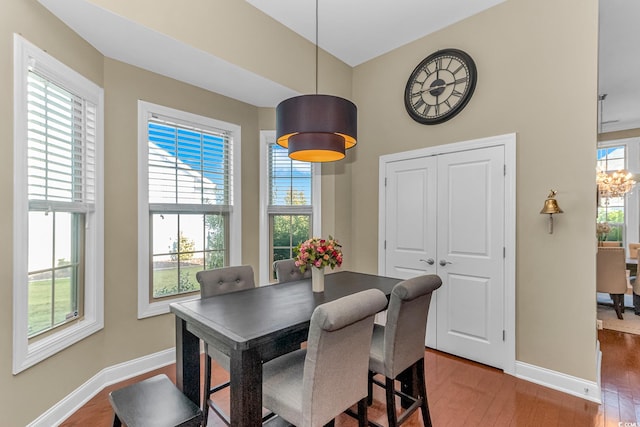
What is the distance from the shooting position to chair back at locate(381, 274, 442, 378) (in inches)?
69.6

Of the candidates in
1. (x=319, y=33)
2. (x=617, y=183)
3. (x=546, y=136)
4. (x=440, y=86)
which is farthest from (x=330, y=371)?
(x=617, y=183)

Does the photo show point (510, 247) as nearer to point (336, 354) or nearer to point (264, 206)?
point (336, 354)

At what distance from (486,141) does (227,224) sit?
9.12 ft

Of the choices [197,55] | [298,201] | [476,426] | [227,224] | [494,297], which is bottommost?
[476,426]

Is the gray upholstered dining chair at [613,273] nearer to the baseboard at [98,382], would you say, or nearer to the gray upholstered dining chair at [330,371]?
the gray upholstered dining chair at [330,371]

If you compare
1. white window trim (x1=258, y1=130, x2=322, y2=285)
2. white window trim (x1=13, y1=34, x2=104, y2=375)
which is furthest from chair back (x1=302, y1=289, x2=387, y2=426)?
white window trim (x1=258, y1=130, x2=322, y2=285)

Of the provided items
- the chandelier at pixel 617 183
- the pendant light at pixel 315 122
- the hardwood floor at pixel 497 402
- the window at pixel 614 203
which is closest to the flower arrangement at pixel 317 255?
the pendant light at pixel 315 122

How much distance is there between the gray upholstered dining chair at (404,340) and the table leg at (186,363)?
43.8 inches

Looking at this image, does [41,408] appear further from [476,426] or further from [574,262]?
[574,262]

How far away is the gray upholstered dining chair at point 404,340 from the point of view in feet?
5.84

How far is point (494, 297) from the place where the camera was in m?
2.86

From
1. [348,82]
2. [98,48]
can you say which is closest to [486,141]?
[348,82]

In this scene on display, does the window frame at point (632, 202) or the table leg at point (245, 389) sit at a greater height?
the window frame at point (632, 202)

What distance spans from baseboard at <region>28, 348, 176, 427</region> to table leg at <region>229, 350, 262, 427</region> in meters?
1.58
